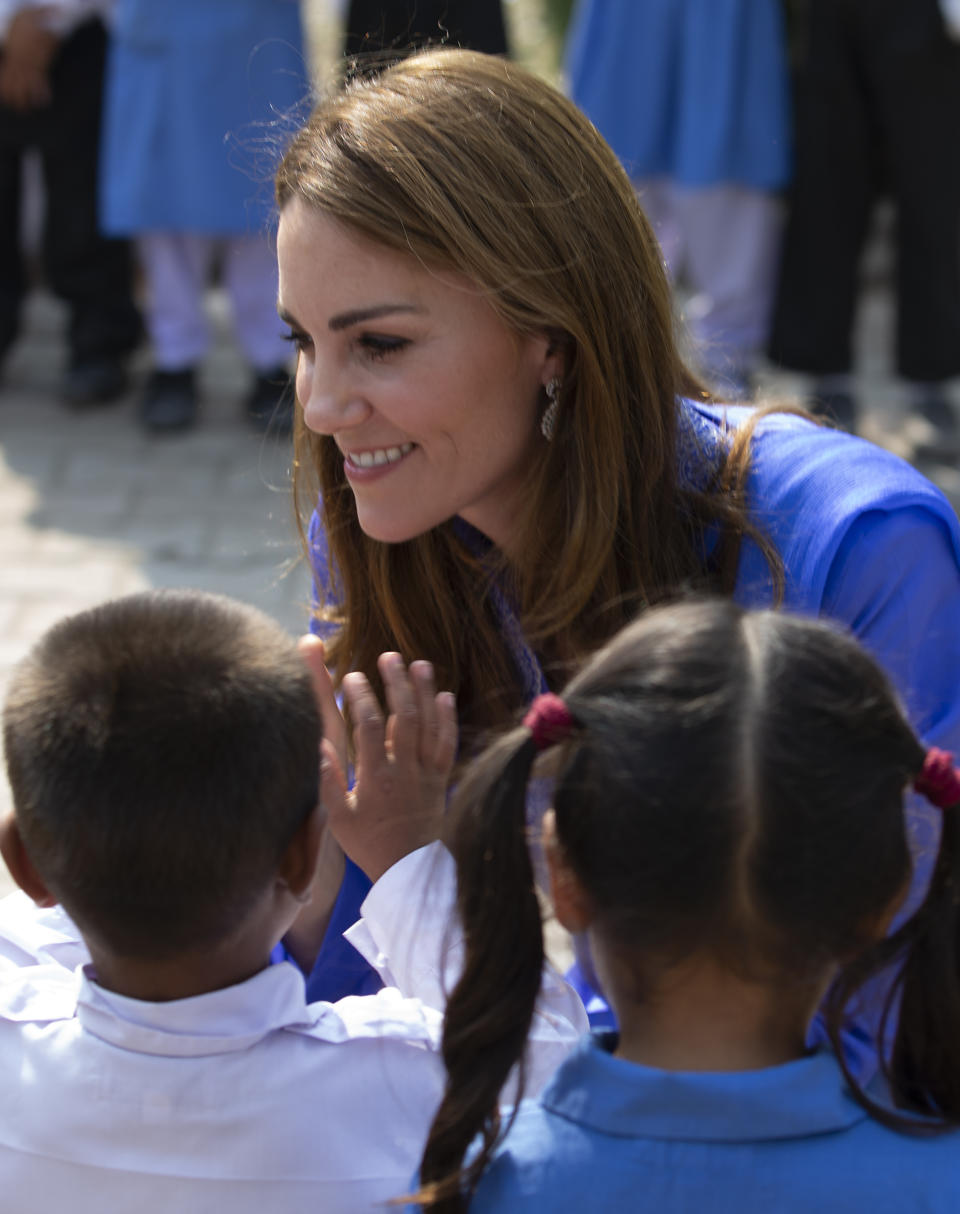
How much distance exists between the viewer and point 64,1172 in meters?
1.35

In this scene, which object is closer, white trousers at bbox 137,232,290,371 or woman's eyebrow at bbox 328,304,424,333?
woman's eyebrow at bbox 328,304,424,333

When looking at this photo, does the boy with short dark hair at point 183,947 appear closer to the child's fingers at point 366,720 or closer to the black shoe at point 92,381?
the child's fingers at point 366,720

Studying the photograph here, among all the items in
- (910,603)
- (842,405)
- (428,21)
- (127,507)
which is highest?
(428,21)

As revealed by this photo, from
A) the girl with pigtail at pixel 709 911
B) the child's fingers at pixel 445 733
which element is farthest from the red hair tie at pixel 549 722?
the child's fingers at pixel 445 733

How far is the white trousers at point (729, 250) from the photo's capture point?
4.66m

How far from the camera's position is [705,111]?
4.48 metres

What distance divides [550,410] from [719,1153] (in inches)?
40.3

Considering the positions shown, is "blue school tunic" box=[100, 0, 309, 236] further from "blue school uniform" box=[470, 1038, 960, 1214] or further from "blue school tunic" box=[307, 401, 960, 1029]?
"blue school uniform" box=[470, 1038, 960, 1214]

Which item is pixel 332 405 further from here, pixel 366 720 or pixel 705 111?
pixel 705 111

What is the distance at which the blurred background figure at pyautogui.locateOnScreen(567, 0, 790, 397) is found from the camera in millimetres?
4457

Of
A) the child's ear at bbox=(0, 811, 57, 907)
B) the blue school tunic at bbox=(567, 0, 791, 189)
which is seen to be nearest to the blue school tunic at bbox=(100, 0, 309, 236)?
the blue school tunic at bbox=(567, 0, 791, 189)

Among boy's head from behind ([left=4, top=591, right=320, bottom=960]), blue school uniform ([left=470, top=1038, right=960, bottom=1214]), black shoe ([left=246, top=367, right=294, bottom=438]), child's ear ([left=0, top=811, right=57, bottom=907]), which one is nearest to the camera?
blue school uniform ([left=470, top=1038, right=960, bottom=1214])

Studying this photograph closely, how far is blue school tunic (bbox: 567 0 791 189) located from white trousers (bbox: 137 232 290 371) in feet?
3.61

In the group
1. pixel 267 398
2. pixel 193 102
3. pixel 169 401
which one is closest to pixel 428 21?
pixel 193 102
